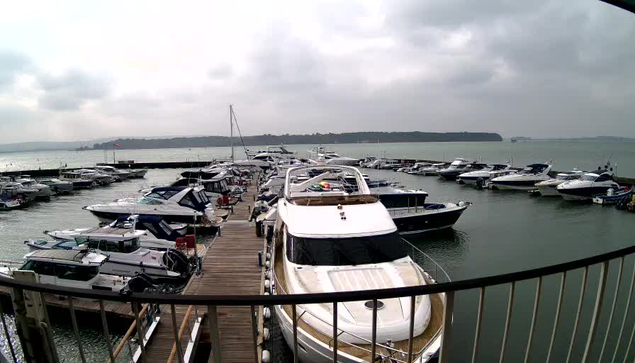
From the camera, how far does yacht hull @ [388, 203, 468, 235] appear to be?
63.8ft

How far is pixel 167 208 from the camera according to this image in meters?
20.1

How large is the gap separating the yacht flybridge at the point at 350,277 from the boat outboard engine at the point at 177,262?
19.2 feet

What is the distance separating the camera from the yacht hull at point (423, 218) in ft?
63.8

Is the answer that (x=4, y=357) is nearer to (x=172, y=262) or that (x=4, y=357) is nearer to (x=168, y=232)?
(x=172, y=262)

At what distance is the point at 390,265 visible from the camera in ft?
24.4

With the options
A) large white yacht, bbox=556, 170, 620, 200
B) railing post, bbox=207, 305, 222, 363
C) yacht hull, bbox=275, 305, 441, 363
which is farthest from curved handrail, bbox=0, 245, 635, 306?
large white yacht, bbox=556, 170, 620, 200

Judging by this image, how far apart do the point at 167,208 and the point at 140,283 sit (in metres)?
9.37

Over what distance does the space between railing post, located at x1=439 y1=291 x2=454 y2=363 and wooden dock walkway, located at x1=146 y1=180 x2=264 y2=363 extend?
2399 millimetres

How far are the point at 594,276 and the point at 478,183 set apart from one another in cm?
2743

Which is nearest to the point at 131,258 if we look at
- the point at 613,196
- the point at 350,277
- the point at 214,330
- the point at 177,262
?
the point at 177,262

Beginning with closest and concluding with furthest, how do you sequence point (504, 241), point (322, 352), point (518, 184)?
point (322, 352) < point (504, 241) < point (518, 184)

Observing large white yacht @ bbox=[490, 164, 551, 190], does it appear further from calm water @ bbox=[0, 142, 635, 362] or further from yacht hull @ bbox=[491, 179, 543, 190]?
calm water @ bbox=[0, 142, 635, 362]

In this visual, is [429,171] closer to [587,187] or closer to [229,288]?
[587,187]

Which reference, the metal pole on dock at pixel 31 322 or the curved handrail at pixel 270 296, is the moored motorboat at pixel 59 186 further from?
the curved handrail at pixel 270 296
